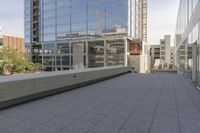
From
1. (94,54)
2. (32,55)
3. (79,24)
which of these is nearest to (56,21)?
(79,24)

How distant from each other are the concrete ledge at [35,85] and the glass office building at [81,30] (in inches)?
1191

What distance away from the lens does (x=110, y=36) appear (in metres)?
50.0

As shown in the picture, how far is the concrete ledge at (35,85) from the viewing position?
18.4 feet

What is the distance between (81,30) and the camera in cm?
5647

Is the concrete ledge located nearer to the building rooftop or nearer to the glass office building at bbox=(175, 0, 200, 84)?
the building rooftop

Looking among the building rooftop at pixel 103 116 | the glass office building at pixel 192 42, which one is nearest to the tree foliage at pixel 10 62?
the glass office building at pixel 192 42

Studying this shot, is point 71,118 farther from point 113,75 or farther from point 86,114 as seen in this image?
point 113,75

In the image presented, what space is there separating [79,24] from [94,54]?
1155 centimetres

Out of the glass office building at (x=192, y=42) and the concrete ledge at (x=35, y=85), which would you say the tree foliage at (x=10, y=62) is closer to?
the concrete ledge at (x=35, y=85)

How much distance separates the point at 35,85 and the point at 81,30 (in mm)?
51029

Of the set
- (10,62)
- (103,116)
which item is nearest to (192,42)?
(103,116)

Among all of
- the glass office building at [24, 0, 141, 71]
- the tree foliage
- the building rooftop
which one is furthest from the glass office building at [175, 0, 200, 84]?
the tree foliage

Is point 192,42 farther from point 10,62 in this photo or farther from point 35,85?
point 10,62

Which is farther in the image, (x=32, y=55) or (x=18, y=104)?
(x=32, y=55)
